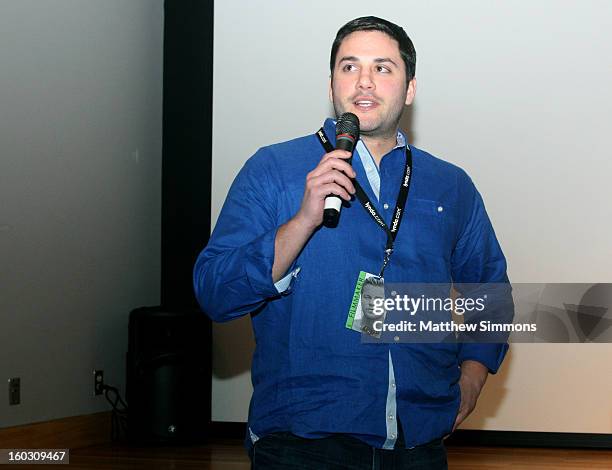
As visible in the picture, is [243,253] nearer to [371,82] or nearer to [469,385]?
[371,82]

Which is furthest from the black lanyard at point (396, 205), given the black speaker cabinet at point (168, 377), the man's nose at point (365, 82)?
the black speaker cabinet at point (168, 377)

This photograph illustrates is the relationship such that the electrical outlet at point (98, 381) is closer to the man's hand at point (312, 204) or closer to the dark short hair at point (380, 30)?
the dark short hair at point (380, 30)

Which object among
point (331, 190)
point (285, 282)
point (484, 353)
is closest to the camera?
Result: point (331, 190)

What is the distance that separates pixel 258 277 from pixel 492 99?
369cm

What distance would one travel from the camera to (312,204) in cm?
168

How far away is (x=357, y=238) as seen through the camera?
74.0 inches

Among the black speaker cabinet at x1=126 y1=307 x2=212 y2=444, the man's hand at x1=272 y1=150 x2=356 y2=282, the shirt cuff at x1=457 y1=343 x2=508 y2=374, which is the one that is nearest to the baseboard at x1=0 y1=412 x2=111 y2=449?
the black speaker cabinet at x1=126 y1=307 x2=212 y2=444

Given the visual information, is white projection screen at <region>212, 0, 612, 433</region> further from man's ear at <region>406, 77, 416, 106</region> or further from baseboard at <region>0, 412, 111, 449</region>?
man's ear at <region>406, 77, 416, 106</region>

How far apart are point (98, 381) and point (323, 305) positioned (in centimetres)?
357

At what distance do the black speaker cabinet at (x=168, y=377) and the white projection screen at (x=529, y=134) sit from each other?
123 cm

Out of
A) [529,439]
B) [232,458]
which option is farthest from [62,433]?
[529,439]

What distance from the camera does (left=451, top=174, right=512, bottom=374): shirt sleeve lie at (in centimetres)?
217

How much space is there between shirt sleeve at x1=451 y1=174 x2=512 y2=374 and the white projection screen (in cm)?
294

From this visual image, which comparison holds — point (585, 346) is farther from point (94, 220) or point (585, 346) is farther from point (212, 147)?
point (94, 220)
